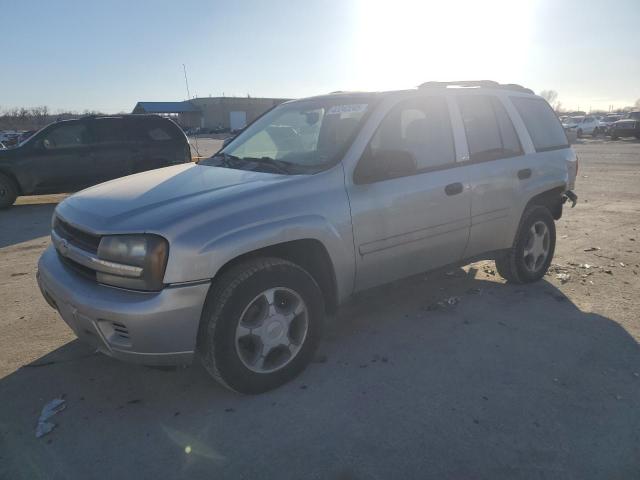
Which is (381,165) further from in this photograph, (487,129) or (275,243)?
(487,129)

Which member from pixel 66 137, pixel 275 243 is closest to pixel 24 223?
pixel 66 137

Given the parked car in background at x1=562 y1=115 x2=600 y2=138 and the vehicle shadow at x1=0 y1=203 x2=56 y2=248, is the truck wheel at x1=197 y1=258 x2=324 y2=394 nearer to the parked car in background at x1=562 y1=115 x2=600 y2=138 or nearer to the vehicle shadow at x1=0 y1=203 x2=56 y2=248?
the vehicle shadow at x1=0 y1=203 x2=56 y2=248

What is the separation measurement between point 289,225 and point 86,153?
27.9 feet

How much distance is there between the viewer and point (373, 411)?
2.68 metres

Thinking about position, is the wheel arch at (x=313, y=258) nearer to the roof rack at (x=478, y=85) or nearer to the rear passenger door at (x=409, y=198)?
the rear passenger door at (x=409, y=198)

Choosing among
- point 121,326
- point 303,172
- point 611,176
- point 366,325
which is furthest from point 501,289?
point 611,176

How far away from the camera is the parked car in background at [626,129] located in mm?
30531

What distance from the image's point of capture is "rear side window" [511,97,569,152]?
14.5ft

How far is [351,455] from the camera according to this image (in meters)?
2.33

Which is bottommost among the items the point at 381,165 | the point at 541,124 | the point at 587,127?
the point at 587,127

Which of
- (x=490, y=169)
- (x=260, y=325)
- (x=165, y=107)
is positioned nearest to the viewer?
(x=260, y=325)

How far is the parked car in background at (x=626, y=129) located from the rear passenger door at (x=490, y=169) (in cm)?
3305

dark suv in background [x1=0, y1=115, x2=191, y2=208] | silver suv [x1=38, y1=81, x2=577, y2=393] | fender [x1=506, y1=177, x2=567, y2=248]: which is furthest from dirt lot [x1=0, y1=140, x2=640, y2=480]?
dark suv in background [x1=0, y1=115, x2=191, y2=208]

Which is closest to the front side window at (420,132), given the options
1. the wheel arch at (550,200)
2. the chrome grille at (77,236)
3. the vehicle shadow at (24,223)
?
the wheel arch at (550,200)
